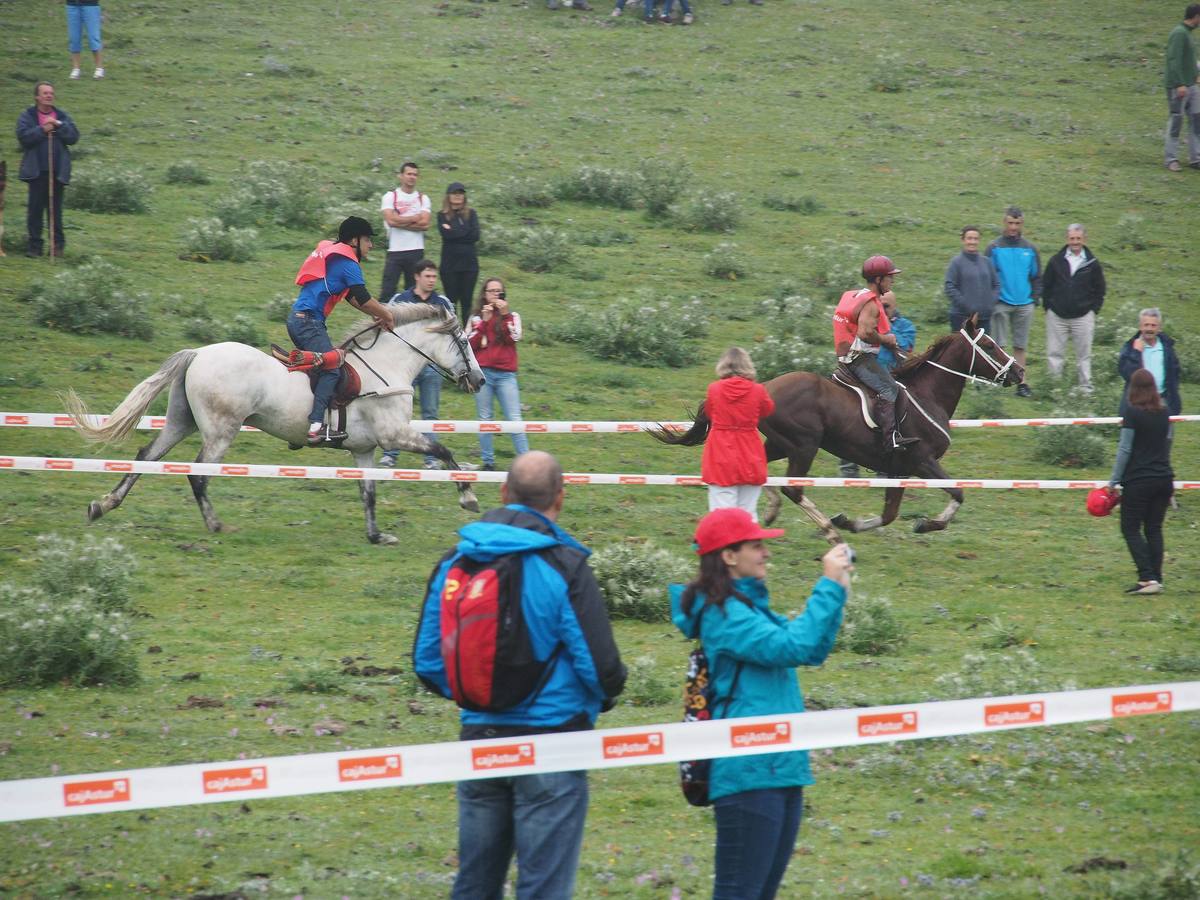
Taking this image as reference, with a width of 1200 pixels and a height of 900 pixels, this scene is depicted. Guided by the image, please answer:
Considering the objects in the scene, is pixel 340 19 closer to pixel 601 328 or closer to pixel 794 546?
pixel 601 328

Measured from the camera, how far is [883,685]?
1045 centimetres

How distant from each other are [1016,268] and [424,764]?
16.7 m

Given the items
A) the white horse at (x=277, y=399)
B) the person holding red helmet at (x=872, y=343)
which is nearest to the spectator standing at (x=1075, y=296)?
the person holding red helmet at (x=872, y=343)

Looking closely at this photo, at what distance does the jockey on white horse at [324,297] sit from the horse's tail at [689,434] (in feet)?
10.7

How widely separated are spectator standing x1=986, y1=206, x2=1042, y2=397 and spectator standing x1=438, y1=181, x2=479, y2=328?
749 centimetres

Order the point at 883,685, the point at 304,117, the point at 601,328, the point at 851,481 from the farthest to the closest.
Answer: the point at 304,117 → the point at 601,328 → the point at 851,481 → the point at 883,685

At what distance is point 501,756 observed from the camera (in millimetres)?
5711

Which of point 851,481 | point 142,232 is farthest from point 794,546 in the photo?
point 142,232

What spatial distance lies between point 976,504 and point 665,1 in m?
28.5

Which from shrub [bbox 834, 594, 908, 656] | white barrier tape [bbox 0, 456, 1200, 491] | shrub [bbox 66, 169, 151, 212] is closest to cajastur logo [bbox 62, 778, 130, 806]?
shrub [bbox 834, 594, 908, 656]

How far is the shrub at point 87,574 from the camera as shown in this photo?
1127 centimetres

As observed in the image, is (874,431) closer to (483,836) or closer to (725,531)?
(725,531)

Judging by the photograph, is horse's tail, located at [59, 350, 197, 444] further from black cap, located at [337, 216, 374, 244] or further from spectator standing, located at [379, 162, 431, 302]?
spectator standing, located at [379, 162, 431, 302]

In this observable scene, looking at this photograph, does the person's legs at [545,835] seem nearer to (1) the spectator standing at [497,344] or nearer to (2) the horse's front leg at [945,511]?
(2) the horse's front leg at [945,511]
